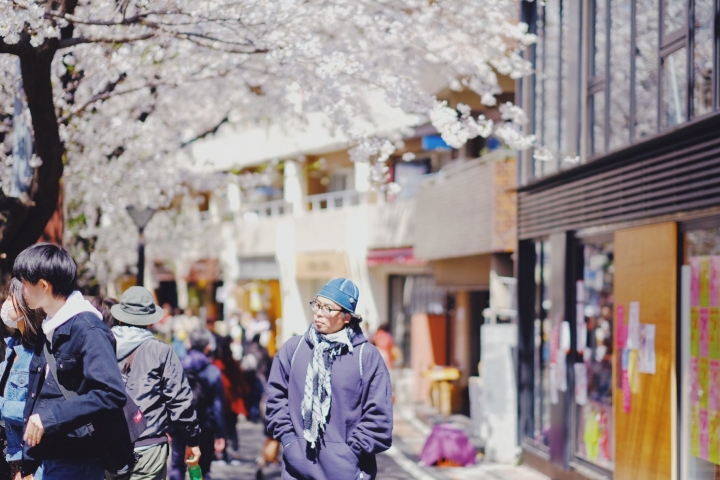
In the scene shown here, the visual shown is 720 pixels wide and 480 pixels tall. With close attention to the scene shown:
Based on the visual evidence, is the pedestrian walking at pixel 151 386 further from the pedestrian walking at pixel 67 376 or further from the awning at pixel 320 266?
the awning at pixel 320 266

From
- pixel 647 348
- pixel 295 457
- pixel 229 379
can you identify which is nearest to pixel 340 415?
pixel 295 457

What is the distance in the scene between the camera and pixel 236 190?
36594 mm

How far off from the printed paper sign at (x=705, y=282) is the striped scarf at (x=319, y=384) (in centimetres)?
388

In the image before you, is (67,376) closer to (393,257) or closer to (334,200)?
(393,257)

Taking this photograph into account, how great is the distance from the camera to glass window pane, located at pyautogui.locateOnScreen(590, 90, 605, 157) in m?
11.5

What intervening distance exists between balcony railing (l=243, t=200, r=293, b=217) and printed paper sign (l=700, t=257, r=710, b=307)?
25.7 meters

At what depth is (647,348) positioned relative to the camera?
31.6 feet

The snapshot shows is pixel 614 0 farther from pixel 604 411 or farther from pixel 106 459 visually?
pixel 106 459

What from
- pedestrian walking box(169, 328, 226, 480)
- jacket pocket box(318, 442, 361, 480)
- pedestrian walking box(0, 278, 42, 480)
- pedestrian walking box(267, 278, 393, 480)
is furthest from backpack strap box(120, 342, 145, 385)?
pedestrian walking box(169, 328, 226, 480)

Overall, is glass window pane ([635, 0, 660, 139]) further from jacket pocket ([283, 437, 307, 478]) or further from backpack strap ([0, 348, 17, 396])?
backpack strap ([0, 348, 17, 396])

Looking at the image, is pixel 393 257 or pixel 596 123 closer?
pixel 596 123

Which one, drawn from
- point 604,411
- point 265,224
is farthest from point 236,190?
point 604,411

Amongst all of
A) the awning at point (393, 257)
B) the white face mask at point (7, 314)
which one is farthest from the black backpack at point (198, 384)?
the awning at point (393, 257)

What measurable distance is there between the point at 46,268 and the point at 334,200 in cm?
2708
